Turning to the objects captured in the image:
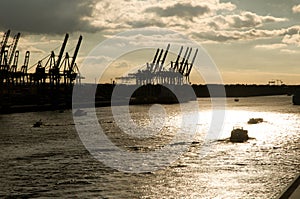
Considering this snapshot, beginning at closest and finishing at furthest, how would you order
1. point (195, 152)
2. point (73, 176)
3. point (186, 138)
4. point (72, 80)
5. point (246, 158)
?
point (73, 176)
point (246, 158)
point (195, 152)
point (186, 138)
point (72, 80)

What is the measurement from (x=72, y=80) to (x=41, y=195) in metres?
128

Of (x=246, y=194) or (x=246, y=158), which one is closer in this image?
(x=246, y=194)

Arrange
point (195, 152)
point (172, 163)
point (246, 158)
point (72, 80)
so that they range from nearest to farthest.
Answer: point (172, 163) < point (246, 158) < point (195, 152) < point (72, 80)

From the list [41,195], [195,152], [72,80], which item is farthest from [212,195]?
[72,80]

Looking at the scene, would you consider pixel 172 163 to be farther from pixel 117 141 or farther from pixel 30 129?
pixel 30 129

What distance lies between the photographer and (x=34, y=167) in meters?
38.2

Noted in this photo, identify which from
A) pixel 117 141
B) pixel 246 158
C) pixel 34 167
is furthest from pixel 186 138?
pixel 34 167

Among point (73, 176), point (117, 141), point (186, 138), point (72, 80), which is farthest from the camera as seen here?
point (72, 80)

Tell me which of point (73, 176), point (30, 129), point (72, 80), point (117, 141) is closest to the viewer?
point (73, 176)

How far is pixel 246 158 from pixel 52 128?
43196 millimetres

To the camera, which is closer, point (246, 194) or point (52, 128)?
point (246, 194)

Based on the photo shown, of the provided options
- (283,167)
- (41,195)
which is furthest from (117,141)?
(41,195)

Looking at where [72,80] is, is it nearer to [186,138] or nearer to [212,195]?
[186,138]

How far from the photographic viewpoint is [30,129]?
76.2m
